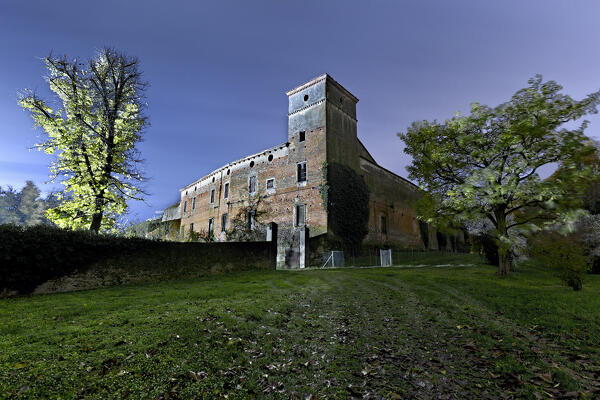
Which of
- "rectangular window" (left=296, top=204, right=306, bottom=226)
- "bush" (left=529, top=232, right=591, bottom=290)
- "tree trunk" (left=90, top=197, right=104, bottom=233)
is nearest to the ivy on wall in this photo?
"rectangular window" (left=296, top=204, right=306, bottom=226)

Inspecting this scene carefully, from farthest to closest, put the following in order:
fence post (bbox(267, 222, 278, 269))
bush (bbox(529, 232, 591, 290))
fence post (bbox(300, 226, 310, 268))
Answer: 1. fence post (bbox(300, 226, 310, 268))
2. fence post (bbox(267, 222, 278, 269))
3. bush (bbox(529, 232, 591, 290))

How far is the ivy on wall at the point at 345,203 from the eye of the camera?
23.8m

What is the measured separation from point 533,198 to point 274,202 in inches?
790

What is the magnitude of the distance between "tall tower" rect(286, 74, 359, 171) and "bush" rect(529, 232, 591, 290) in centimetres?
1587

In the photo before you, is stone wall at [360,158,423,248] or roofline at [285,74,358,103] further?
stone wall at [360,158,423,248]

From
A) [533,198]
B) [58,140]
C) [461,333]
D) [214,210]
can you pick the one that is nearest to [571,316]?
[461,333]

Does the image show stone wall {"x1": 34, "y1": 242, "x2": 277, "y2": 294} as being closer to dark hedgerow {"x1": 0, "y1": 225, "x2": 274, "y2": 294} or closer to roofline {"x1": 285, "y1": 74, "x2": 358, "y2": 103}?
dark hedgerow {"x1": 0, "y1": 225, "x2": 274, "y2": 294}

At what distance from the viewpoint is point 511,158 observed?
40.3 ft

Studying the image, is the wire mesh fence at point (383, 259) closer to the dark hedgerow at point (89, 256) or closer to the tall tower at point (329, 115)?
the tall tower at point (329, 115)

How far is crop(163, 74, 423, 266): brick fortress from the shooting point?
25.2 m

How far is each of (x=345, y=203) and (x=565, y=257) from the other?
50.9ft

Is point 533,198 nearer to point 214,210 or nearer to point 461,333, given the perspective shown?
point 461,333

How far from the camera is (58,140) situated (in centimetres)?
1412

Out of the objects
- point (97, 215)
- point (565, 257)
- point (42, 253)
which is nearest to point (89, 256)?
point (42, 253)
